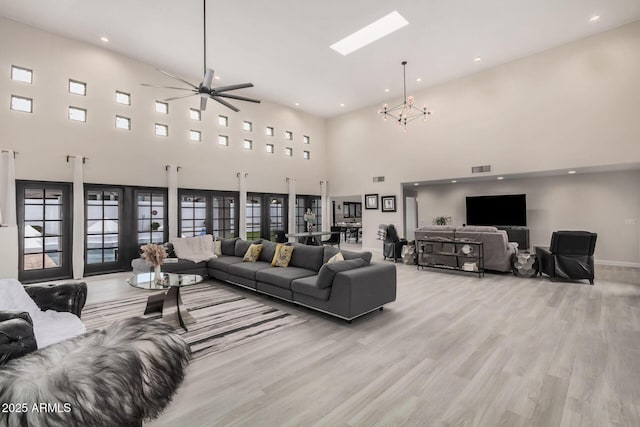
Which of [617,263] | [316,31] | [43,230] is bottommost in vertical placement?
[617,263]

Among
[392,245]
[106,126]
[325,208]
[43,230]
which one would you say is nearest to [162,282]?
[43,230]

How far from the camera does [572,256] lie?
5.52 metres

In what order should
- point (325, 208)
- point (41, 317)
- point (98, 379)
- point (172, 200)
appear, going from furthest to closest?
point (325, 208) < point (172, 200) < point (41, 317) < point (98, 379)

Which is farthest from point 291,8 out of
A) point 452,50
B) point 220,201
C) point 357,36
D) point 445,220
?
point 445,220

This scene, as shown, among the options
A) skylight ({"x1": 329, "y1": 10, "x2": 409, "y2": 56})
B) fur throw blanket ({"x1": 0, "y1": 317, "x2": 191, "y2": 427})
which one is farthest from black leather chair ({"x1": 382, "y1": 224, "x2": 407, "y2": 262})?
fur throw blanket ({"x1": 0, "y1": 317, "x2": 191, "y2": 427})

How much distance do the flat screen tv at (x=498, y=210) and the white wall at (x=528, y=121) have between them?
1.30 metres

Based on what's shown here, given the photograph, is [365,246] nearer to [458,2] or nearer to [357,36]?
[357,36]

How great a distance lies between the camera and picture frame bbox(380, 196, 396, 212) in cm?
984

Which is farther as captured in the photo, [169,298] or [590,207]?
[590,207]

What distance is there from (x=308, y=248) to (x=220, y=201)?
193 inches

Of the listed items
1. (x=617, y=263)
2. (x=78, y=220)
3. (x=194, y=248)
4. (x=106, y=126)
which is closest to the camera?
(x=78, y=220)

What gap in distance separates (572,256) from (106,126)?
33.0ft

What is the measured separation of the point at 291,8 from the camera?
5.32 meters

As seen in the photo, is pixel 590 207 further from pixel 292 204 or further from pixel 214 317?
pixel 214 317
